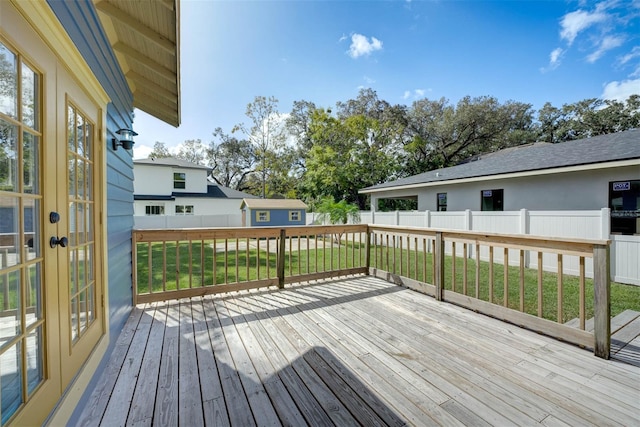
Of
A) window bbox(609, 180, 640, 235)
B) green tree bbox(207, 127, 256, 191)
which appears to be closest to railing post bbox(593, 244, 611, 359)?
window bbox(609, 180, 640, 235)

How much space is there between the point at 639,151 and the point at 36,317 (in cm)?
883

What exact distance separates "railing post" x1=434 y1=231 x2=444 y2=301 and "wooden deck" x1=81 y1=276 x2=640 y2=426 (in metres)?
0.41

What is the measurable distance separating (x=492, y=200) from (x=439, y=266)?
6233mm

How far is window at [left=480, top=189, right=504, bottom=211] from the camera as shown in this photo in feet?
26.7

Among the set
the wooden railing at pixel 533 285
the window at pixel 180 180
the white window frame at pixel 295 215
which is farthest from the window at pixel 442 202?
the window at pixel 180 180

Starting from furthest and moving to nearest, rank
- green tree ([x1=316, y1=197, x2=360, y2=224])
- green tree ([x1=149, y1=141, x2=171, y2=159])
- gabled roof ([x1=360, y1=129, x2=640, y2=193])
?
1. green tree ([x1=149, y1=141, x2=171, y2=159])
2. green tree ([x1=316, y1=197, x2=360, y2=224])
3. gabled roof ([x1=360, y1=129, x2=640, y2=193])

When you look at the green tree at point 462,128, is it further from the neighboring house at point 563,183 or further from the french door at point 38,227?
the french door at point 38,227

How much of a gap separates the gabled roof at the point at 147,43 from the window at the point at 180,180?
1627 centimetres

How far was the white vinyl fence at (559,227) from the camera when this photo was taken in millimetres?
4922

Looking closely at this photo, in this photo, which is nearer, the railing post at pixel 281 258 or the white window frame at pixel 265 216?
the railing post at pixel 281 258

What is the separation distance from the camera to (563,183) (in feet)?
22.0

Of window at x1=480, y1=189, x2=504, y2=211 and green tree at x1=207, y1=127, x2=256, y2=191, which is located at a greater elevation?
green tree at x1=207, y1=127, x2=256, y2=191

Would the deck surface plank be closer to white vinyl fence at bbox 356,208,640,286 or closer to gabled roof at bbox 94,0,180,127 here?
gabled roof at bbox 94,0,180,127

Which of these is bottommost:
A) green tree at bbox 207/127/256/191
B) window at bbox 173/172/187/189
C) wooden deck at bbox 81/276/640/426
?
wooden deck at bbox 81/276/640/426
